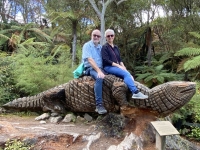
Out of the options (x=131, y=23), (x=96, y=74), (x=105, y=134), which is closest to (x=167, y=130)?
(x=105, y=134)

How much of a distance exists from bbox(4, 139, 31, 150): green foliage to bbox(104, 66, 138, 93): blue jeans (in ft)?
5.95

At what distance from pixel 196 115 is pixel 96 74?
3.63m

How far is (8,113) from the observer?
5418 millimetres

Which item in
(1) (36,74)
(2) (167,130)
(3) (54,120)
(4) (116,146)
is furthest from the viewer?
(1) (36,74)

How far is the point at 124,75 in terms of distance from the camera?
4012 millimetres

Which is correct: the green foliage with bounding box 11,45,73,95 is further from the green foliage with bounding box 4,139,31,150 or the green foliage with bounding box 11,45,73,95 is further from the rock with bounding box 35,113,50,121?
the green foliage with bounding box 4,139,31,150

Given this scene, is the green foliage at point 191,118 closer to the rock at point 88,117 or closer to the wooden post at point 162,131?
the rock at point 88,117

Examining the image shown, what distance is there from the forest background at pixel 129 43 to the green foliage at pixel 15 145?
2.70 meters

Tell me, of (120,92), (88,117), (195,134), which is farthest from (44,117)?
(195,134)

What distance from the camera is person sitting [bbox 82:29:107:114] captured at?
4066 millimetres

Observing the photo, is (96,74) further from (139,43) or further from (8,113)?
(139,43)

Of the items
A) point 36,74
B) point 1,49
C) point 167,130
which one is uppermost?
point 1,49

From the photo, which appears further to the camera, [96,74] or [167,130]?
[96,74]

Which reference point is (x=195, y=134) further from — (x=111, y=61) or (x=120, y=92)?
(x=111, y=61)
